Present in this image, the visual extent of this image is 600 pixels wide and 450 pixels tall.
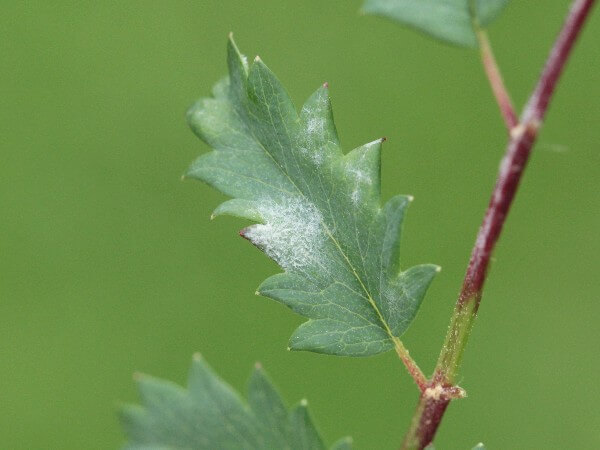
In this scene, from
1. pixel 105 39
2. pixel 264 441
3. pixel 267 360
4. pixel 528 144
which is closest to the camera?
pixel 528 144

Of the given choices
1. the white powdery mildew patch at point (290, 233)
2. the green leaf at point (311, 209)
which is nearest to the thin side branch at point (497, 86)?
the green leaf at point (311, 209)

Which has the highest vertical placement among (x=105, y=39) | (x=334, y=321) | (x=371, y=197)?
(x=105, y=39)

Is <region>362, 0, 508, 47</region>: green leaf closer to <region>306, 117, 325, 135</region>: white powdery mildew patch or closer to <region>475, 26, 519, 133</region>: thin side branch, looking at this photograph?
<region>475, 26, 519, 133</region>: thin side branch

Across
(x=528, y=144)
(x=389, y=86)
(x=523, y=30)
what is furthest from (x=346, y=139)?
(x=528, y=144)

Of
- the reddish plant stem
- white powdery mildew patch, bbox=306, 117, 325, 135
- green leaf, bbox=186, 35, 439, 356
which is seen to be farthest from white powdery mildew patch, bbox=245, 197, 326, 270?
the reddish plant stem

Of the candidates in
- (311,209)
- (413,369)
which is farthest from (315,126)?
(413,369)

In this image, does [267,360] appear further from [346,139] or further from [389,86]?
[389,86]

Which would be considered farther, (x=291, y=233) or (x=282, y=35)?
(x=282, y=35)
